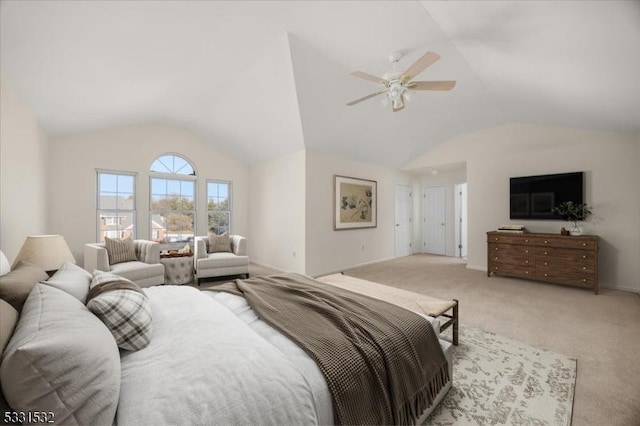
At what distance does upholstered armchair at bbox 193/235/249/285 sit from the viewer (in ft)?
14.5

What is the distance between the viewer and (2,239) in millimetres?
2551

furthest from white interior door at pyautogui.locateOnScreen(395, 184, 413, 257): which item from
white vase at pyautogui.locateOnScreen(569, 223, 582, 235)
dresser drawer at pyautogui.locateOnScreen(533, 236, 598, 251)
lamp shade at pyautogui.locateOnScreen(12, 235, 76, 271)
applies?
lamp shade at pyautogui.locateOnScreen(12, 235, 76, 271)

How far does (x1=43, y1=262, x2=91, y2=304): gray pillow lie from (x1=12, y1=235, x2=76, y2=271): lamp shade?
3.07 ft

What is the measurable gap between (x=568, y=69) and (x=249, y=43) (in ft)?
10.7

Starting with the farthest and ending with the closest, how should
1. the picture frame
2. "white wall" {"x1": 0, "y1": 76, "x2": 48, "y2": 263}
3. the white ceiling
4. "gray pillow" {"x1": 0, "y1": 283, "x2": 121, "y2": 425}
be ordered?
the picture frame → "white wall" {"x1": 0, "y1": 76, "x2": 48, "y2": 263} → the white ceiling → "gray pillow" {"x1": 0, "y1": 283, "x2": 121, "y2": 425}

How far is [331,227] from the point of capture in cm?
539

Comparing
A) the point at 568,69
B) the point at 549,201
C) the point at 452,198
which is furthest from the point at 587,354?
the point at 452,198

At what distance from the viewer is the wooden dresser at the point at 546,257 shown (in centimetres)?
396

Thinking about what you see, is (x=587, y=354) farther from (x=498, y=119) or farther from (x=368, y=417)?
(x=498, y=119)

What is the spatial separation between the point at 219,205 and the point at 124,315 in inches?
203

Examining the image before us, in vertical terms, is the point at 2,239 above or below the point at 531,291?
above

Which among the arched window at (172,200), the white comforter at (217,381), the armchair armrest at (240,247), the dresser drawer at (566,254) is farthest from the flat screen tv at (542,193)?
the arched window at (172,200)

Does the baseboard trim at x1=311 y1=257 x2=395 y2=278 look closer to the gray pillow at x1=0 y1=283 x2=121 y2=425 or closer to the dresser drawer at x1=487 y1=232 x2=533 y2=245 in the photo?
the dresser drawer at x1=487 y1=232 x2=533 y2=245

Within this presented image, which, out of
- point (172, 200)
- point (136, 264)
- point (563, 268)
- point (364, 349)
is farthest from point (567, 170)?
point (172, 200)
